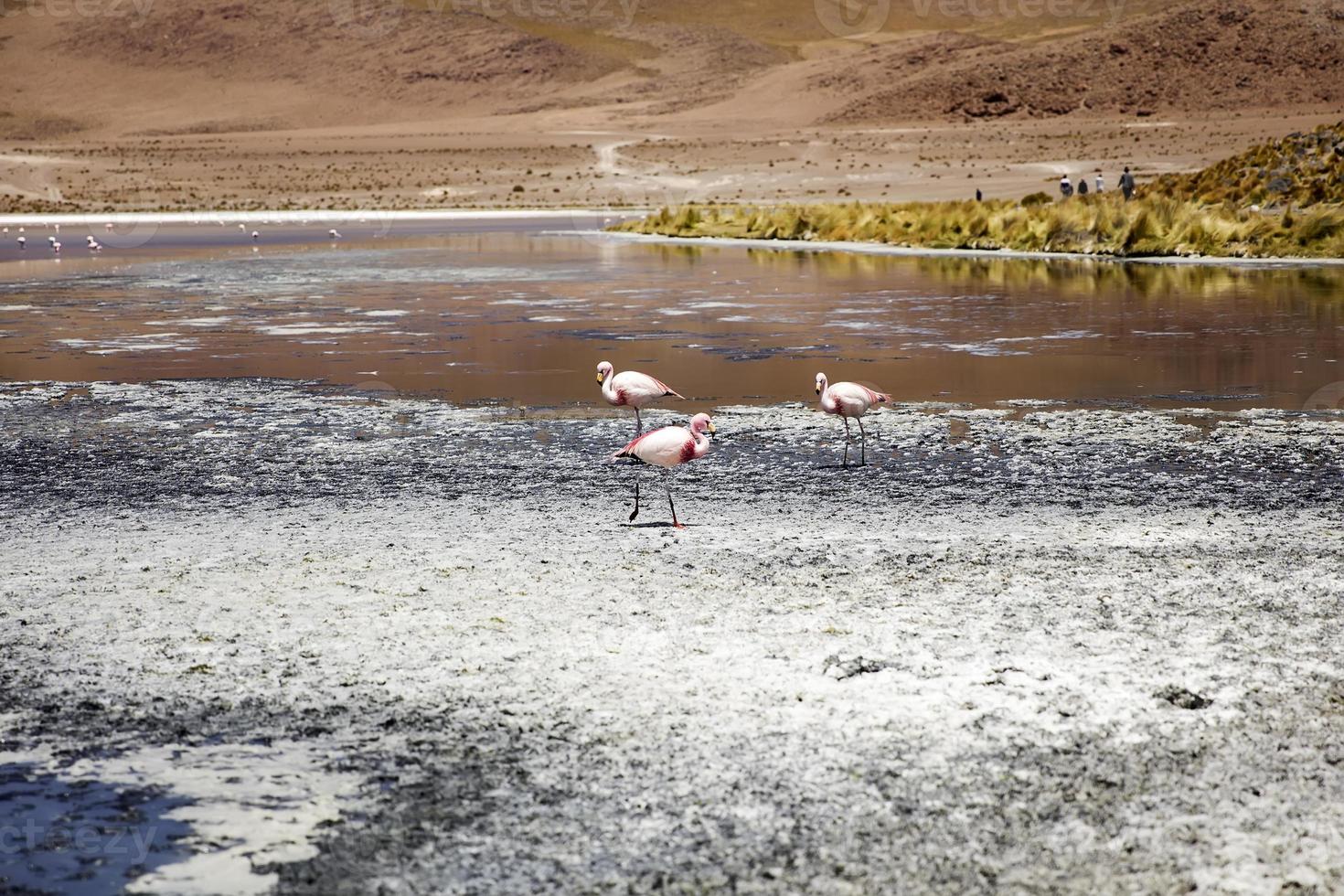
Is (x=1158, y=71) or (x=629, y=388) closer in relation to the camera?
(x=629, y=388)

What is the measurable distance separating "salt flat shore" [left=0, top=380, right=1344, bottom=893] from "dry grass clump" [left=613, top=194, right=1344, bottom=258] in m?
17.4

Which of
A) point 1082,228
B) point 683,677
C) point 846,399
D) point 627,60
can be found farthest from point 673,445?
point 627,60

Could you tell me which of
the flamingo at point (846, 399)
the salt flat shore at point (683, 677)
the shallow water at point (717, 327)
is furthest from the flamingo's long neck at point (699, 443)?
the shallow water at point (717, 327)

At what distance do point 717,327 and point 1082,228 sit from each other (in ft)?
44.5

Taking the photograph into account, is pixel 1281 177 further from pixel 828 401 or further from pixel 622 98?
pixel 622 98

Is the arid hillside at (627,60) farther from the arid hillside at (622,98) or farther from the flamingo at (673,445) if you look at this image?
the flamingo at (673,445)

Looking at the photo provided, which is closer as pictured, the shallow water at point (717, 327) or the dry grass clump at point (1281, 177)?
the shallow water at point (717, 327)

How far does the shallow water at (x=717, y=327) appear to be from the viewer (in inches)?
488

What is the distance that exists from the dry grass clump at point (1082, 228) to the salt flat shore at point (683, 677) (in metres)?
17.4

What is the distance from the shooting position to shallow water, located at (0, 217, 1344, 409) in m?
12.4

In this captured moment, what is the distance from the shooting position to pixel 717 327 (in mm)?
16469

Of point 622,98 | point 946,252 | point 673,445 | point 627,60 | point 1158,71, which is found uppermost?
point 627,60

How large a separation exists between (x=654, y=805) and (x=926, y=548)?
289 centimetres

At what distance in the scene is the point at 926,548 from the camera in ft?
22.6
